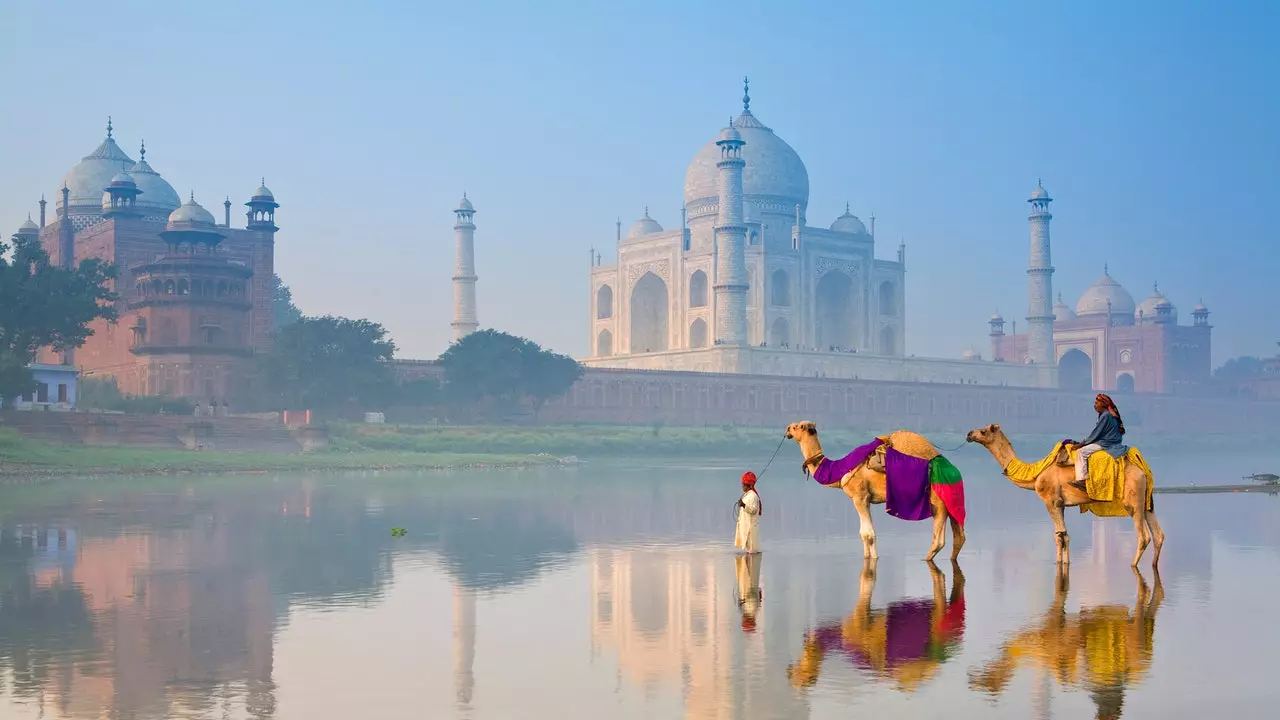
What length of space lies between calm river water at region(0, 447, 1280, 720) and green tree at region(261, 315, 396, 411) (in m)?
31.5

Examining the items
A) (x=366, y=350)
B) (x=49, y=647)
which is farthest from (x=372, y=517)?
(x=366, y=350)

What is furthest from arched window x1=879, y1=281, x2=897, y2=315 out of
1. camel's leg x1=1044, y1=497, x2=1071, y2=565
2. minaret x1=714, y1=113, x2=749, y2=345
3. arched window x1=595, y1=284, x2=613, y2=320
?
camel's leg x1=1044, y1=497, x2=1071, y2=565

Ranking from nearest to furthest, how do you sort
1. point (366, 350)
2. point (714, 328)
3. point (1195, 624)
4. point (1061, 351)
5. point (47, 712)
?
point (47, 712) → point (1195, 624) → point (366, 350) → point (714, 328) → point (1061, 351)

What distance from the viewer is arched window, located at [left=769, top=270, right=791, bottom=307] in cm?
7888

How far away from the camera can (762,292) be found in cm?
7775

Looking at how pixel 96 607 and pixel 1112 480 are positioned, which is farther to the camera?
pixel 1112 480

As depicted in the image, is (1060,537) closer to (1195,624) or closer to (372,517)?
(1195,624)

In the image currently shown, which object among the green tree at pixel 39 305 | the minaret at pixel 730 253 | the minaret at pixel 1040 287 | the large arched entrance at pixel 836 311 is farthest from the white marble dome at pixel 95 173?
the minaret at pixel 1040 287

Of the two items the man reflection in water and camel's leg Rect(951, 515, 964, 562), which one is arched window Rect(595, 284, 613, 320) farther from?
camel's leg Rect(951, 515, 964, 562)

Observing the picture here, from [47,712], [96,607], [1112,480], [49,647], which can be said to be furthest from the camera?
[1112,480]

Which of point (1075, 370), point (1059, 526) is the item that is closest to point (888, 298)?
point (1075, 370)

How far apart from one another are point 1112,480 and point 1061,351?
88105mm

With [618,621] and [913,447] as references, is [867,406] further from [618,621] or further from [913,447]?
[618,621]

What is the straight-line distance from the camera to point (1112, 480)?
12.0 m
